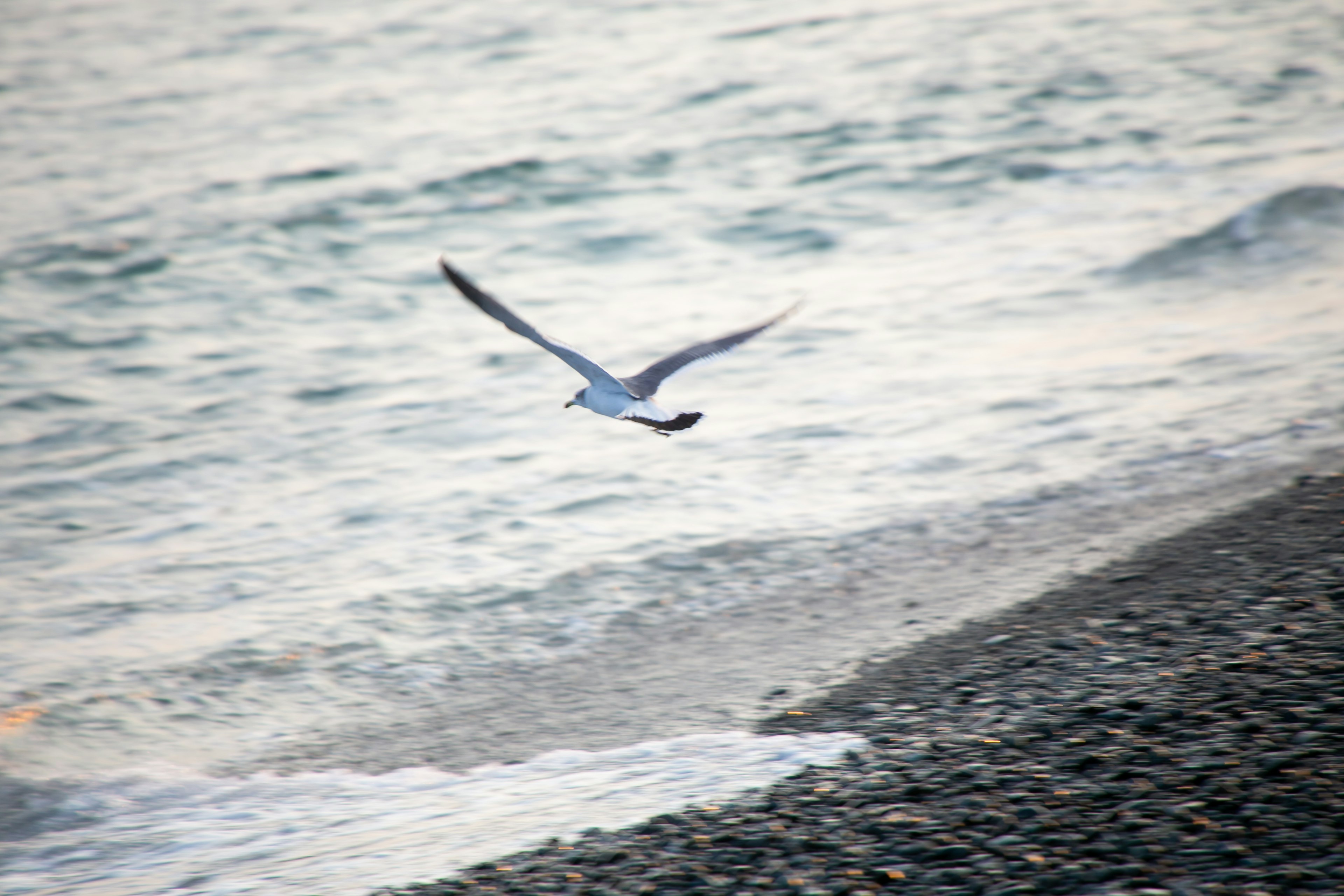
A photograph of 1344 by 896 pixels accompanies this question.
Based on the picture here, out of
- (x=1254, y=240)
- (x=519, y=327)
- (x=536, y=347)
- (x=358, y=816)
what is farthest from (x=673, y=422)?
(x=1254, y=240)

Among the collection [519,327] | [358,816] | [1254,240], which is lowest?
[358,816]

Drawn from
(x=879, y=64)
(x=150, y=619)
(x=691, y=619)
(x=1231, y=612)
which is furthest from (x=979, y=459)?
(x=879, y=64)

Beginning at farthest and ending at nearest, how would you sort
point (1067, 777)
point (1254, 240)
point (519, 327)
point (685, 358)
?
point (1254, 240) → point (685, 358) → point (519, 327) → point (1067, 777)

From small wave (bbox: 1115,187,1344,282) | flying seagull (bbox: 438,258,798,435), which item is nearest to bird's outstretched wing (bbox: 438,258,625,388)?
flying seagull (bbox: 438,258,798,435)

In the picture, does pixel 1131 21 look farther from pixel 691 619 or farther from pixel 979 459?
pixel 691 619

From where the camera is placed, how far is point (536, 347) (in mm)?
13172

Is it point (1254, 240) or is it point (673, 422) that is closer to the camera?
point (673, 422)

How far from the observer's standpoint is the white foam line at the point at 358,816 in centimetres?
509

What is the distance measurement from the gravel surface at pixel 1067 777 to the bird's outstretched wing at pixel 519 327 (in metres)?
1.79

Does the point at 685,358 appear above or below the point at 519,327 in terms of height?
below

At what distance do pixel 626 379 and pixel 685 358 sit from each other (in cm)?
36

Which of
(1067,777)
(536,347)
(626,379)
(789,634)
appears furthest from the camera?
(536,347)

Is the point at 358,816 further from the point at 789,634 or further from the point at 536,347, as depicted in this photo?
the point at 536,347

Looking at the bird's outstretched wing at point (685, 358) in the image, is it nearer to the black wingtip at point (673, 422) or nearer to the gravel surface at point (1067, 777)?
the black wingtip at point (673, 422)
